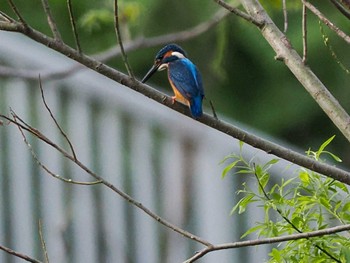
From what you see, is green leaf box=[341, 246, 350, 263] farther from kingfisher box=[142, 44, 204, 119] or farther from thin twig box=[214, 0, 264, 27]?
kingfisher box=[142, 44, 204, 119]

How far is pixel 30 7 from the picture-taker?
10234mm

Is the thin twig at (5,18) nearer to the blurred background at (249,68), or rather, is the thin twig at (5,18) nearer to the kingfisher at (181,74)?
the kingfisher at (181,74)

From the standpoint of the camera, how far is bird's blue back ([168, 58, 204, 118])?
3.24 meters

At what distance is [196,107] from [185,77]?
1.82 feet

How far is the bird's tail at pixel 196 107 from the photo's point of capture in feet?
8.73

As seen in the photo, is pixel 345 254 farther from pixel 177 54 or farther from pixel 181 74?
pixel 177 54

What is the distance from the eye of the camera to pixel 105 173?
5.55 metres

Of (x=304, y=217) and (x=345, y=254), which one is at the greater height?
(x=304, y=217)

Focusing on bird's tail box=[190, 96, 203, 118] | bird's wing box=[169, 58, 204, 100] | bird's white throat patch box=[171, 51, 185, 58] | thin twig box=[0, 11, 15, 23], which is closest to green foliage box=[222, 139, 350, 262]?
bird's tail box=[190, 96, 203, 118]

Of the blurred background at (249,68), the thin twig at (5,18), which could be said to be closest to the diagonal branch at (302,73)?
the thin twig at (5,18)

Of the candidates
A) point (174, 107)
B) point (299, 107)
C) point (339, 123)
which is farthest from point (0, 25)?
point (299, 107)

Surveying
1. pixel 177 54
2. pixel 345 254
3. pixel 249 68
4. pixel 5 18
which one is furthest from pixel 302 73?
pixel 249 68

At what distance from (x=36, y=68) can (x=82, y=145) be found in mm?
417

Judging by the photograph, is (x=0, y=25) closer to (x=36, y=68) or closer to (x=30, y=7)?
(x=36, y=68)
